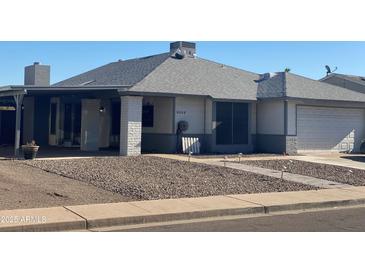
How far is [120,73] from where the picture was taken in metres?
27.0

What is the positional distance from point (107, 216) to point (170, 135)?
1413 centimetres

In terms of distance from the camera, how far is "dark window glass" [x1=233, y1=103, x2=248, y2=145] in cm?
2438

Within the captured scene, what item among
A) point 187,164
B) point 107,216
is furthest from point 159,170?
point 107,216

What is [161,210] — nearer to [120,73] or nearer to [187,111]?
[187,111]

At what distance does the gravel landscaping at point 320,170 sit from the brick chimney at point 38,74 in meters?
16.3

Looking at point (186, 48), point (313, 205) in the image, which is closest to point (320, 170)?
point (313, 205)

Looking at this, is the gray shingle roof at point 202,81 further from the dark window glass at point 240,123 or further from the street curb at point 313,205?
the street curb at point 313,205

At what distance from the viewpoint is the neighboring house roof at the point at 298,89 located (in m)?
24.7

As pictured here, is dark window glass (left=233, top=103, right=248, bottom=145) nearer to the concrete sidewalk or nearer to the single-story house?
the single-story house

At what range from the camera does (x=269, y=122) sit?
81.7ft

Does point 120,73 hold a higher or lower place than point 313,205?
higher

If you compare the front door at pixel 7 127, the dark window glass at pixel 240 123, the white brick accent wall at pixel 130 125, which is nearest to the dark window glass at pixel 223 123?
the dark window glass at pixel 240 123

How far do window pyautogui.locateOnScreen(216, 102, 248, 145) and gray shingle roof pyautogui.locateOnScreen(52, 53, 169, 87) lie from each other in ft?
13.6

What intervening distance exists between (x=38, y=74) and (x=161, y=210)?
23.0m
